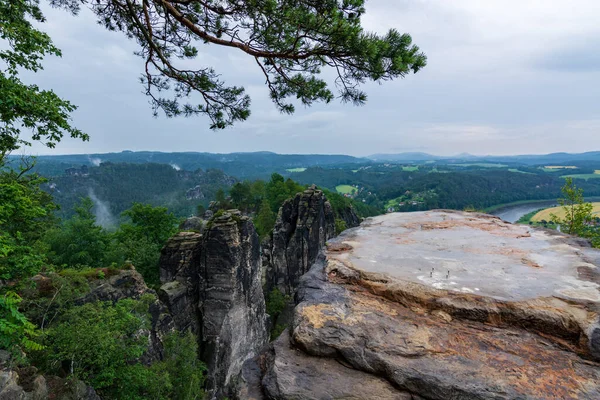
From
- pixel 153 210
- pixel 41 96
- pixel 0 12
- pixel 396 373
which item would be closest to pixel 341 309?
pixel 396 373

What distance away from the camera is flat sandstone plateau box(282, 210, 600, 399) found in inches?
131

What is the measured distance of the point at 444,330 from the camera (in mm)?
4047

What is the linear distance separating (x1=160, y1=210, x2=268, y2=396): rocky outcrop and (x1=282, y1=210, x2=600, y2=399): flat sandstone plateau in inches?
674

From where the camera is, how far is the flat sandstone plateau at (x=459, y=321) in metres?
3.32

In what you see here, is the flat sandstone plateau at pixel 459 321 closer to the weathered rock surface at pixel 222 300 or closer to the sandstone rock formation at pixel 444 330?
the sandstone rock formation at pixel 444 330

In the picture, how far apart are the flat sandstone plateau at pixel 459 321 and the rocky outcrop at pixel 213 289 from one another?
17.1 meters

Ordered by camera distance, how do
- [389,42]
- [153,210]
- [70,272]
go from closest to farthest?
[389,42] → [70,272] → [153,210]

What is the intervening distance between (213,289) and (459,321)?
800 inches

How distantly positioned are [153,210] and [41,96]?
26.3 meters

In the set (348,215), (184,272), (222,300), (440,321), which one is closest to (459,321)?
(440,321)

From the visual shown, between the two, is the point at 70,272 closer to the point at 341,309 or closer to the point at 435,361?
the point at 341,309

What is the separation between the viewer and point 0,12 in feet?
23.1

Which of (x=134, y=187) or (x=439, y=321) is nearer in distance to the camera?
(x=439, y=321)

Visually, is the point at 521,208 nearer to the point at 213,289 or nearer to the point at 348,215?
the point at 348,215
